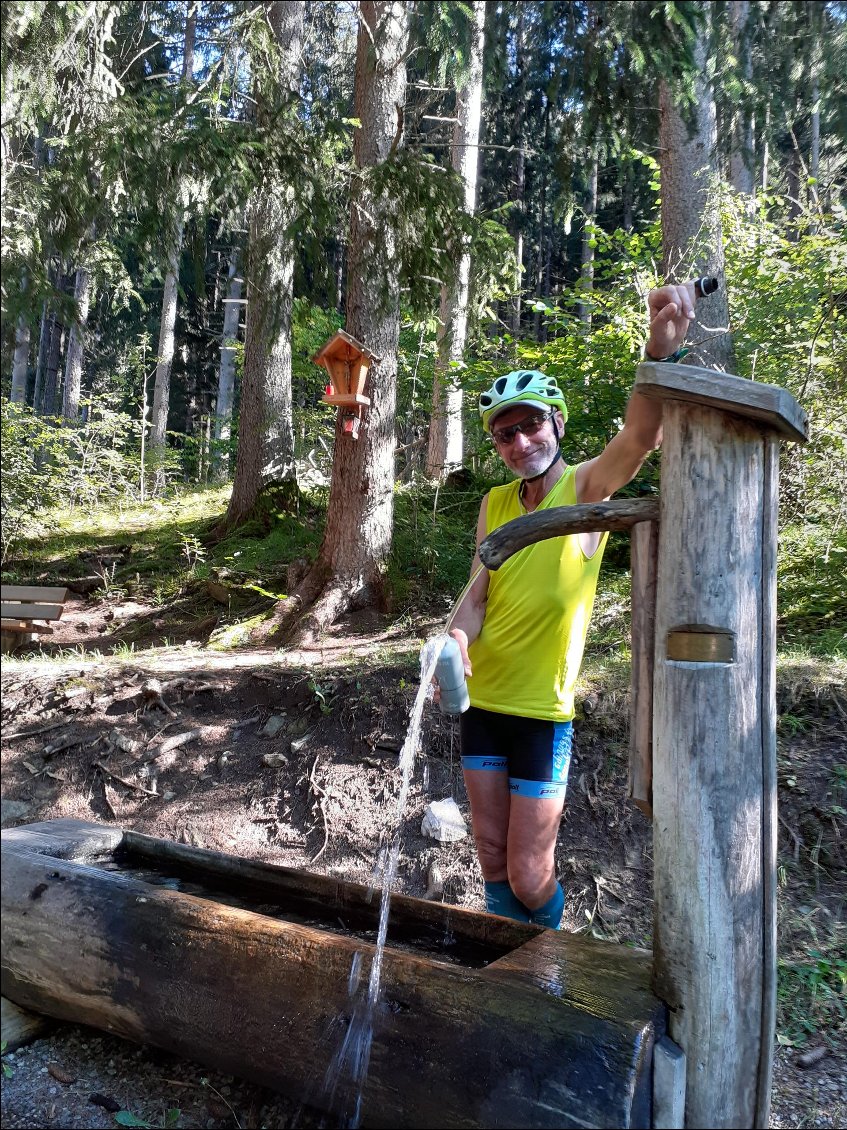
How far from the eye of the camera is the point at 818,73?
278 centimetres

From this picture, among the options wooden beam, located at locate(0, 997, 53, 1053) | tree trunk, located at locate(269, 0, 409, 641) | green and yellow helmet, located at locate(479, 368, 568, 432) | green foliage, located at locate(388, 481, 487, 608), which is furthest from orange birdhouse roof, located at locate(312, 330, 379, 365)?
wooden beam, located at locate(0, 997, 53, 1053)

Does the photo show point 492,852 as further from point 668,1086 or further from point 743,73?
point 743,73

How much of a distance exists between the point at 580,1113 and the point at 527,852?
0.85m

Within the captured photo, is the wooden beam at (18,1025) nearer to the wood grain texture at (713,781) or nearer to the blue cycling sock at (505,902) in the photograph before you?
the blue cycling sock at (505,902)

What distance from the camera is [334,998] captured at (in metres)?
2.02

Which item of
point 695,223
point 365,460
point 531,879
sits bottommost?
point 531,879

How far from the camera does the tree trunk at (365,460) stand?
617 cm

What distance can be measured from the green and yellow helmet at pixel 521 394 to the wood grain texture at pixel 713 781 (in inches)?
22.9

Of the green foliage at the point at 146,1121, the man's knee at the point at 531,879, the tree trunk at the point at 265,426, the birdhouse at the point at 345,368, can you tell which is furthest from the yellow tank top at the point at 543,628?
the tree trunk at the point at 265,426

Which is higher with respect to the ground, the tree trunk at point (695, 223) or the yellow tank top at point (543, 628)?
the tree trunk at point (695, 223)

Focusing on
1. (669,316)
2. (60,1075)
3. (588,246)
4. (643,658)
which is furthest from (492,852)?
(588,246)

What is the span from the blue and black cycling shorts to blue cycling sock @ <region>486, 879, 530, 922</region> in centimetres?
37

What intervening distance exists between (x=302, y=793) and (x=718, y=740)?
2983mm

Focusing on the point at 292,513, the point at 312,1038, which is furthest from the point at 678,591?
the point at 292,513
